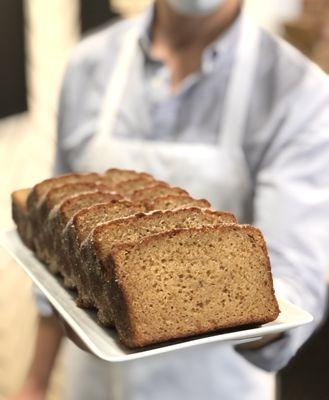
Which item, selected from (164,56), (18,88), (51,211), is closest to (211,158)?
(164,56)

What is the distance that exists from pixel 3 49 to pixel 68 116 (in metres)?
0.32

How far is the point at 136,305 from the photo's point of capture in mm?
661

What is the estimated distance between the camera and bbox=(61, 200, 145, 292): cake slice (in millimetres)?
746

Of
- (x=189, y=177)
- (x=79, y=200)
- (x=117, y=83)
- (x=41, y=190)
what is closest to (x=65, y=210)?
(x=79, y=200)

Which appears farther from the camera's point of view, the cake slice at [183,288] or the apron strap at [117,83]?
the apron strap at [117,83]

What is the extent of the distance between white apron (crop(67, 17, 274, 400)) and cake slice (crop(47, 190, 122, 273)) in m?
0.27

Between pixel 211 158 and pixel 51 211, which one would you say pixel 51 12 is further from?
pixel 51 211

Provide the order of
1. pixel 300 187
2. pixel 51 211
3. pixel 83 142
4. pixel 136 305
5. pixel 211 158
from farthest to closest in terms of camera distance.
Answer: pixel 83 142, pixel 211 158, pixel 300 187, pixel 51 211, pixel 136 305

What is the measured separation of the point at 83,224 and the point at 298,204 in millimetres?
329

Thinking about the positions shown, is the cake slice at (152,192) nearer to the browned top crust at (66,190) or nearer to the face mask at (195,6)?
the browned top crust at (66,190)

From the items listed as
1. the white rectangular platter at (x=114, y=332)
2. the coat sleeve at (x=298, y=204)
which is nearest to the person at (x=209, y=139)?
the coat sleeve at (x=298, y=204)

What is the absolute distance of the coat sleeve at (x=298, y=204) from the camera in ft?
2.83

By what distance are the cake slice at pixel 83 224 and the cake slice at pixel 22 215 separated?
0.49 ft

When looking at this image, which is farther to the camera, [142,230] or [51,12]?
[51,12]
